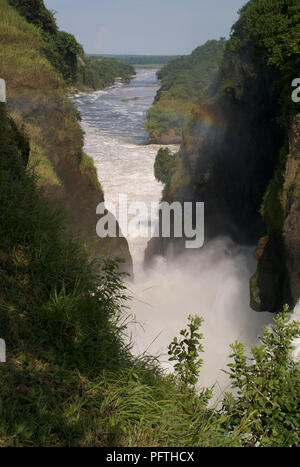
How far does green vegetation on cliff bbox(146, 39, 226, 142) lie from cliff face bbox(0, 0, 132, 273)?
29210mm

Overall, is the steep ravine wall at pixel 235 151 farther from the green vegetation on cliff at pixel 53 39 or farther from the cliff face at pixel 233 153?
the green vegetation on cliff at pixel 53 39

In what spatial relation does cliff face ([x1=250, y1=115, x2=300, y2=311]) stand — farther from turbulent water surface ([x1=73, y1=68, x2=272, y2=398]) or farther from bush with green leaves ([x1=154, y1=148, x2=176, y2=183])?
bush with green leaves ([x1=154, y1=148, x2=176, y2=183])

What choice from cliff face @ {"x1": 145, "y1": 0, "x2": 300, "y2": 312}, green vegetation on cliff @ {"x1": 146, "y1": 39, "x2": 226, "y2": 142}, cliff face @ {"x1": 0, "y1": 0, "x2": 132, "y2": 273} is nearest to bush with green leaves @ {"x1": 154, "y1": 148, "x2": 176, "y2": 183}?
cliff face @ {"x1": 145, "y1": 0, "x2": 300, "y2": 312}

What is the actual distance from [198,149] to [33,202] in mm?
14319

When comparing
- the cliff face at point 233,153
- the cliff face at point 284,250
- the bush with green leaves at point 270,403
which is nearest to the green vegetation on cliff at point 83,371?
the bush with green leaves at point 270,403

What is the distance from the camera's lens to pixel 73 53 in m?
18.0

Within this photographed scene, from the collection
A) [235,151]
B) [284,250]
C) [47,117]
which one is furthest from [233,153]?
[284,250]

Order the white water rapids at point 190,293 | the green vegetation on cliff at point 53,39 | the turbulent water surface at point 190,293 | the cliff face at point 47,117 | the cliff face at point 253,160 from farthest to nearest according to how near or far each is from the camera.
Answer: the green vegetation on cliff at point 53,39 < the cliff face at point 47,117 < the turbulent water surface at point 190,293 < the white water rapids at point 190,293 < the cliff face at point 253,160

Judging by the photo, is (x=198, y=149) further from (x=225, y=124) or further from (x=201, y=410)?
(x=201, y=410)

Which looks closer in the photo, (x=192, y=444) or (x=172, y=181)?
(x=192, y=444)

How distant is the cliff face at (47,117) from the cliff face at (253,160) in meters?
4.92

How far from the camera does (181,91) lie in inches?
2525

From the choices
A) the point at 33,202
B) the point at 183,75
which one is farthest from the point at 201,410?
the point at 183,75

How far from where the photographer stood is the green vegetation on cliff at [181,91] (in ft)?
167
